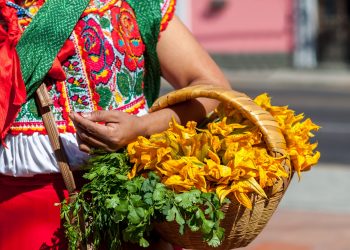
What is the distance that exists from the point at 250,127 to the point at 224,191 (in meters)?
0.27

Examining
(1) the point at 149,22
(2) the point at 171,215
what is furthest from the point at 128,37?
(2) the point at 171,215

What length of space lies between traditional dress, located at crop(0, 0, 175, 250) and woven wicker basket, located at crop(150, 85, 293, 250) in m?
0.18

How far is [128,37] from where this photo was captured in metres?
2.32

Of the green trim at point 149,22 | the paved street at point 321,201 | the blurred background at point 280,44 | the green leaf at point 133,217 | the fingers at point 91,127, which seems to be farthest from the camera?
the blurred background at point 280,44

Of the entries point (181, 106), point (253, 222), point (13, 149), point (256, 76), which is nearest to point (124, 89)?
point (181, 106)

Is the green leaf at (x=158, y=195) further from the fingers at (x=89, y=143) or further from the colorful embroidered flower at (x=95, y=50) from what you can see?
the colorful embroidered flower at (x=95, y=50)

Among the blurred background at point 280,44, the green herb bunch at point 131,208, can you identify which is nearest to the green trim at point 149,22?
the green herb bunch at point 131,208

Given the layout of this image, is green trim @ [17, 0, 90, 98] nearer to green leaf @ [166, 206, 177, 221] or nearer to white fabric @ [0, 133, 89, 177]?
white fabric @ [0, 133, 89, 177]

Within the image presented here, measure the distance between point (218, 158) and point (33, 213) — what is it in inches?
19.1

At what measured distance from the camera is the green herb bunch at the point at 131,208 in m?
2.00

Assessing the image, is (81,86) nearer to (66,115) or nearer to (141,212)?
(66,115)

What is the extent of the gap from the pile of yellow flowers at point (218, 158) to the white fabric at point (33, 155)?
17cm

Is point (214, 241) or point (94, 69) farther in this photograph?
point (94, 69)

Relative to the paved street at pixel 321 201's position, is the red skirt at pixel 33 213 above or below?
above
